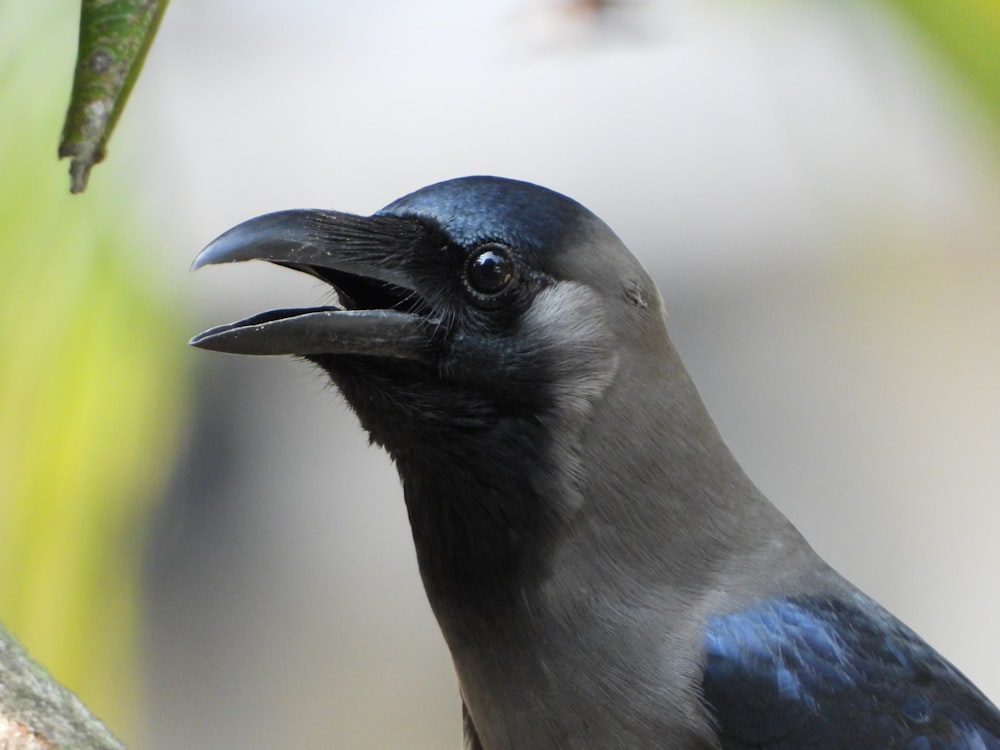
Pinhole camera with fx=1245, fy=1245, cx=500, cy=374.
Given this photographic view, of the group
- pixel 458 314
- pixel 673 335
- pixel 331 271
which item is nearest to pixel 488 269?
pixel 458 314

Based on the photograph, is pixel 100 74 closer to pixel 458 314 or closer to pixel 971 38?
pixel 458 314

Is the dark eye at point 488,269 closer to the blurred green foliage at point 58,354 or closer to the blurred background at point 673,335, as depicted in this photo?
the blurred green foliage at point 58,354

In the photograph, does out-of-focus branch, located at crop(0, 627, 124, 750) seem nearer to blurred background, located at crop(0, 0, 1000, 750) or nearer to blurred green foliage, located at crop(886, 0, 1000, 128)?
blurred green foliage, located at crop(886, 0, 1000, 128)

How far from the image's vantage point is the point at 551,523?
5.72 ft

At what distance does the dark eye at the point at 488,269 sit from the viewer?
1741 mm

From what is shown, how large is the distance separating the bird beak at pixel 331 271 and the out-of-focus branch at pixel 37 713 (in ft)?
1.54

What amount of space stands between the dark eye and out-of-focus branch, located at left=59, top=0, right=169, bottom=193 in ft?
1.70

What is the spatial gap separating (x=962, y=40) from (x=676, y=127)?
3.86 m

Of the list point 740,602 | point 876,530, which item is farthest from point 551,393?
point 876,530

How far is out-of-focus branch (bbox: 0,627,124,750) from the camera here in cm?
120

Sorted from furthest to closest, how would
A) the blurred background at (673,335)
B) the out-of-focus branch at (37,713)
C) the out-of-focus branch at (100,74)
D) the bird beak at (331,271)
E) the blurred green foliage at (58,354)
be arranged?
the blurred background at (673,335) < the blurred green foliage at (58,354) < the bird beak at (331,271) < the out-of-focus branch at (100,74) < the out-of-focus branch at (37,713)

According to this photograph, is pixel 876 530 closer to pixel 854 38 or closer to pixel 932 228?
pixel 932 228

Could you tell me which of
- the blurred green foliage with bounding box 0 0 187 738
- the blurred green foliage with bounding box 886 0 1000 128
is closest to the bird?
the blurred green foliage with bounding box 0 0 187 738

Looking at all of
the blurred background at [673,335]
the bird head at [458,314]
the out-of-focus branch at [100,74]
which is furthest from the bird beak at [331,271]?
the blurred background at [673,335]
